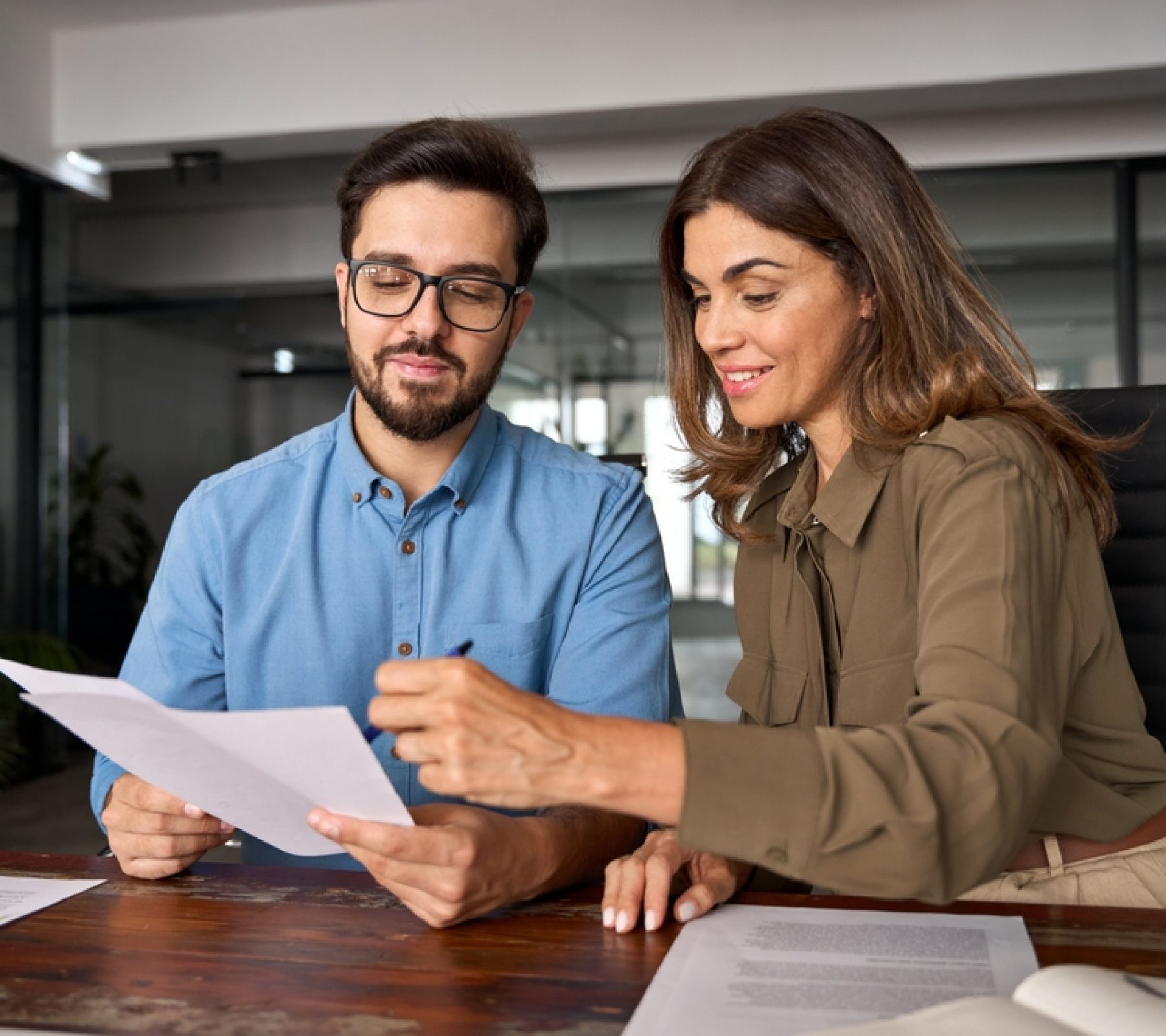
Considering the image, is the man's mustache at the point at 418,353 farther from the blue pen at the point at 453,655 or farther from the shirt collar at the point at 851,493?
the blue pen at the point at 453,655

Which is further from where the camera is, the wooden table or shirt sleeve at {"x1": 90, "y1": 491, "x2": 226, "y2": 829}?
shirt sleeve at {"x1": 90, "y1": 491, "x2": 226, "y2": 829}

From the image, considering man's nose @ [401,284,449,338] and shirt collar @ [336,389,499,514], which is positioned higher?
man's nose @ [401,284,449,338]

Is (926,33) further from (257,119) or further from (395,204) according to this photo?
(395,204)

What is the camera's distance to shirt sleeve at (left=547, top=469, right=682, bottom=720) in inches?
60.1

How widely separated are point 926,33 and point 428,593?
3776mm

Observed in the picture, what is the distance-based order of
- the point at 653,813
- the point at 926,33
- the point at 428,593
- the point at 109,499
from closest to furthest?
the point at 653,813 < the point at 428,593 < the point at 926,33 < the point at 109,499

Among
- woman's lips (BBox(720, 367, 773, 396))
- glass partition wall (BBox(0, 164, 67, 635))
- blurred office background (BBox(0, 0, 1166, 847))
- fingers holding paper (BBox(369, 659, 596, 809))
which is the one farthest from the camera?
glass partition wall (BBox(0, 164, 67, 635))

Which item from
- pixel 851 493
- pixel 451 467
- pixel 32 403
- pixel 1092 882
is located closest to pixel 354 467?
pixel 451 467

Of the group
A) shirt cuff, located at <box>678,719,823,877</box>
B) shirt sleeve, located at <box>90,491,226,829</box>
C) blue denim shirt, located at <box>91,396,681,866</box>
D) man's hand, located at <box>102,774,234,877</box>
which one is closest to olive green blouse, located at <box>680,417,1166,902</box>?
shirt cuff, located at <box>678,719,823,877</box>

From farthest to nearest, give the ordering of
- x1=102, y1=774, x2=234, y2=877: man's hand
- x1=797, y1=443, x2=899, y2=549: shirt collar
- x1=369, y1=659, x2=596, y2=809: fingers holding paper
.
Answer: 1. x1=797, y1=443, x2=899, y2=549: shirt collar
2. x1=102, y1=774, x2=234, y2=877: man's hand
3. x1=369, y1=659, x2=596, y2=809: fingers holding paper

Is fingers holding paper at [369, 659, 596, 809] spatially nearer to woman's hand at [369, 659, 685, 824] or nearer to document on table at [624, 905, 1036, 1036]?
woman's hand at [369, 659, 685, 824]

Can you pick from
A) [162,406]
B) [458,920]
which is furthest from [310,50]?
[458,920]

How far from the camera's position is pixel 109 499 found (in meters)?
6.84

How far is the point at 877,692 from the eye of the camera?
1359 mm
